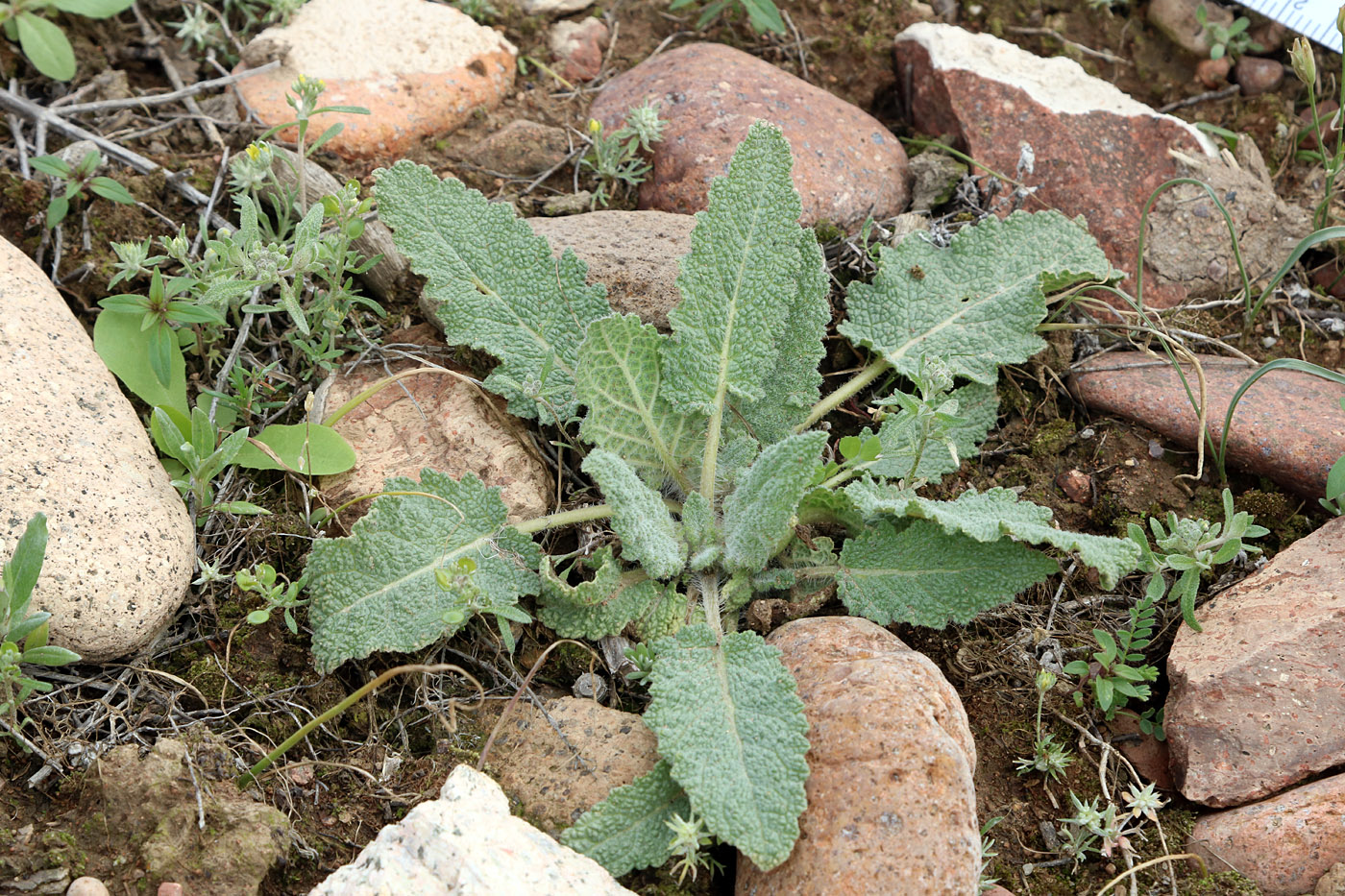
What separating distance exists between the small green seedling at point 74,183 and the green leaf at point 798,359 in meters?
1.56

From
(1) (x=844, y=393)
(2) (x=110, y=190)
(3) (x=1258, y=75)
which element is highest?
(3) (x=1258, y=75)

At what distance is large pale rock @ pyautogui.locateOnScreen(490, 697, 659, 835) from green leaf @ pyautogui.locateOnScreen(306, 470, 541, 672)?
0.25 m

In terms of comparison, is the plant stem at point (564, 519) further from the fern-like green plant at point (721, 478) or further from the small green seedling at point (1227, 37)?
the small green seedling at point (1227, 37)

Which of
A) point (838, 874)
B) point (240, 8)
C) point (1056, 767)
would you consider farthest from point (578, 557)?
point (240, 8)

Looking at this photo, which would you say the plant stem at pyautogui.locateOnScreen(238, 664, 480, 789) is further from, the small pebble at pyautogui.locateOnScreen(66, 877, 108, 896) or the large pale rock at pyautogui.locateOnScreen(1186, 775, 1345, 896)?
the large pale rock at pyautogui.locateOnScreen(1186, 775, 1345, 896)

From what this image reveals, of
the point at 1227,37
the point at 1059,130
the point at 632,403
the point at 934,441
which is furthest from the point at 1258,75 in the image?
the point at 632,403

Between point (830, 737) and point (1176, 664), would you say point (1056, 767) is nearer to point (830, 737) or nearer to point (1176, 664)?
point (1176, 664)

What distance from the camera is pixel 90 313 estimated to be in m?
2.40

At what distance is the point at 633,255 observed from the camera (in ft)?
8.14

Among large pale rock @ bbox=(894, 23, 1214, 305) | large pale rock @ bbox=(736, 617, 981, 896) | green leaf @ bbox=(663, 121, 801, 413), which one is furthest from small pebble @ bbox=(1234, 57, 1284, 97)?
large pale rock @ bbox=(736, 617, 981, 896)

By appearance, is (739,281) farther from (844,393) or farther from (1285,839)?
(1285,839)

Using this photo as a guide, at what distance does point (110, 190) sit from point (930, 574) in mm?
2077

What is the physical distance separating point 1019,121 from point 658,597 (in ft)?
5.84

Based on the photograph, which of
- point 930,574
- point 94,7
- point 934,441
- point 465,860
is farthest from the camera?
point 94,7
